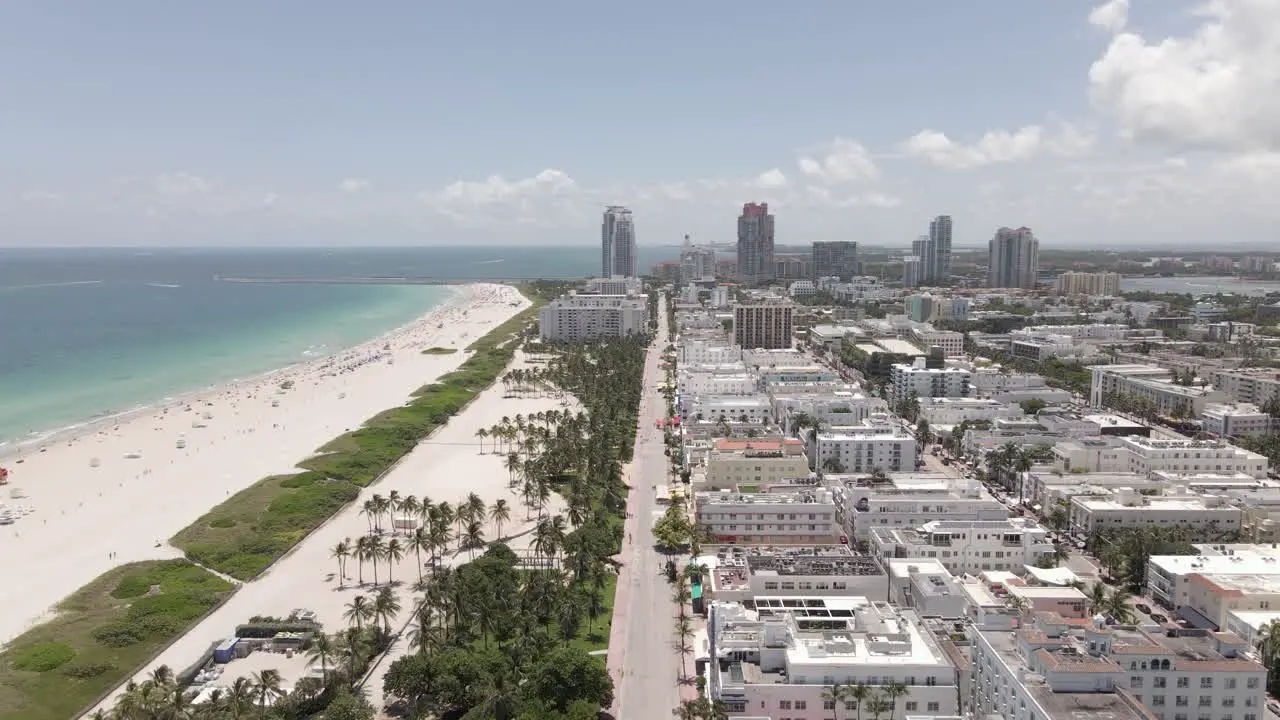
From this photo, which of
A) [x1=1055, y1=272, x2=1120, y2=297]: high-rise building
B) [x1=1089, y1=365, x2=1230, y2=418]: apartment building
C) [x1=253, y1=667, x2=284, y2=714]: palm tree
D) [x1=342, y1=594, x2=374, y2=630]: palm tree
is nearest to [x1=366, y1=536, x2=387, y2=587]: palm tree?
[x1=342, y1=594, x2=374, y2=630]: palm tree

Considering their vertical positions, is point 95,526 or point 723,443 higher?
point 723,443

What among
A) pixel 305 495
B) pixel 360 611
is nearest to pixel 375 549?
pixel 360 611

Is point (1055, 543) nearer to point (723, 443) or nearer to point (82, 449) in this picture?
point (723, 443)

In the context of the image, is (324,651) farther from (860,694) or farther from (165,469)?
(165,469)

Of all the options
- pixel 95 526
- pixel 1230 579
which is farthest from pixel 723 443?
pixel 95 526

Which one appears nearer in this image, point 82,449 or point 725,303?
point 82,449

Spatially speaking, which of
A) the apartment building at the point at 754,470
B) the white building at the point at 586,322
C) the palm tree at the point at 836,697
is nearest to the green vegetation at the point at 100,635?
the palm tree at the point at 836,697
